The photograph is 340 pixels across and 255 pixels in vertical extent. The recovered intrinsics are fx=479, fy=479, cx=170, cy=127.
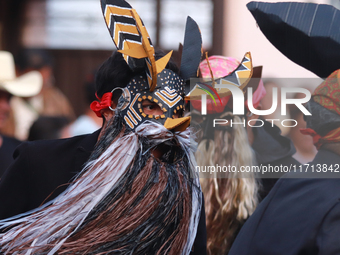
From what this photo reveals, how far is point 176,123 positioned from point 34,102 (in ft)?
9.91

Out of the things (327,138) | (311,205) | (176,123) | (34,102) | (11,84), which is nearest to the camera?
(311,205)

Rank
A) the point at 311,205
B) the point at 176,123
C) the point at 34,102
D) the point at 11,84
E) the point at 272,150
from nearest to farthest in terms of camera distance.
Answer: the point at 311,205, the point at 176,123, the point at 272,150, the point at 11,84, the point at 34,102

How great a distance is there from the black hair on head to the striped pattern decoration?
0.06m

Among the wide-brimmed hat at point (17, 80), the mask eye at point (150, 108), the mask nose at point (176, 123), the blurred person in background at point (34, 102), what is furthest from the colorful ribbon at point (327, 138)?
the blurred person in background at point (34, 102)

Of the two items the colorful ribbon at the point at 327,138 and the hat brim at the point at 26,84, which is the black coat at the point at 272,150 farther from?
the hat brim at the point at 26,84

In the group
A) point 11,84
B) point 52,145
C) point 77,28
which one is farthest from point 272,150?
point 77,28

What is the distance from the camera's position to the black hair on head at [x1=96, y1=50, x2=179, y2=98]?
2.15 metres

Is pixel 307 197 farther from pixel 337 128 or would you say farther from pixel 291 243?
pixel 337 128

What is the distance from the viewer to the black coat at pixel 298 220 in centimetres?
171

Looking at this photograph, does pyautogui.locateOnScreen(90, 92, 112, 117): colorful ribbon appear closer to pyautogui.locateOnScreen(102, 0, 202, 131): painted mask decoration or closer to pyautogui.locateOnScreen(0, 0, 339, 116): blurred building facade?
pyautogui.locateOnScreen(102, 0, 202, 131): painted mask decoration

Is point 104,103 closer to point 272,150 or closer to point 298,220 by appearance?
point 298,220

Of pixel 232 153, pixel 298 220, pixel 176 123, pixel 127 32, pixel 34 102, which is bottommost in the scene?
pixel 34 102

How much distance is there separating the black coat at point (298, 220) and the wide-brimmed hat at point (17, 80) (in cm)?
287

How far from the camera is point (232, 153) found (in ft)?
9.75
